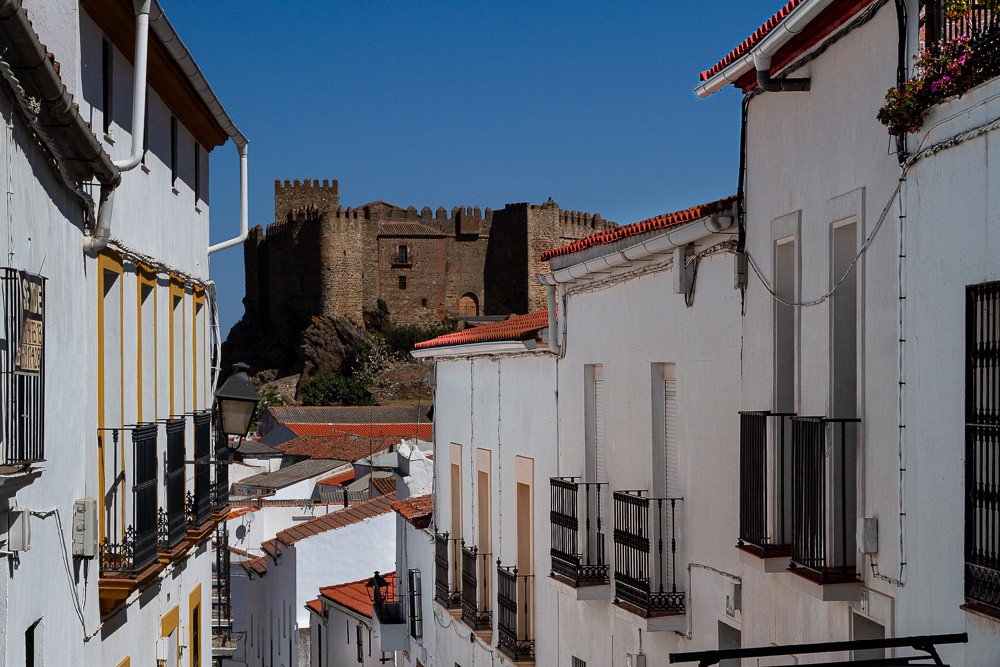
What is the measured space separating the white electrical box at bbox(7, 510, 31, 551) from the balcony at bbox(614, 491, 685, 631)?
4.80 metres

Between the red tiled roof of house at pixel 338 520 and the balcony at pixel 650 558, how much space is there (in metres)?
16.8

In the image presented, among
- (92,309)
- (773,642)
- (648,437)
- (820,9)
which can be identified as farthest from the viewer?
(648,437)

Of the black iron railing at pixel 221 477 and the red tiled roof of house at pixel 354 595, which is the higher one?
the black iron railing at pixel 221 477

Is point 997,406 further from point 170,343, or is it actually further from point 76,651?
point 170,343

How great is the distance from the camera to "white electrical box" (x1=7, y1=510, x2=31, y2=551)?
6.82 m

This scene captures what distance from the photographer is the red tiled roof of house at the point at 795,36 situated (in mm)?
7344

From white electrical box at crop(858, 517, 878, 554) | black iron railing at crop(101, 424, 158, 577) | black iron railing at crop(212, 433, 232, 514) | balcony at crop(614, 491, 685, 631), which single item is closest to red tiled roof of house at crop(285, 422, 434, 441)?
black iron railing at crop(212, 433, 232, 514)

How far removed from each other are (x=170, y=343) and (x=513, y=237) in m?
74.3

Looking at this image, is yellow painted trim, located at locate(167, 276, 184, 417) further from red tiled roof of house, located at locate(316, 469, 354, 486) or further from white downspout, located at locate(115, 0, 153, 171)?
red tiled roof of house, located at locate(316, 469, 354, 486)

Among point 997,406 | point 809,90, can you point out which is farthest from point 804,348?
point 997,406

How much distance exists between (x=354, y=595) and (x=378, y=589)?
3.77 meters

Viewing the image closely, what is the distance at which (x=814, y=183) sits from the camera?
26.1 ft

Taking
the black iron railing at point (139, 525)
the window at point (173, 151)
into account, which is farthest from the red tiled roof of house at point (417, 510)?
the black iron railing at point (139, 525)

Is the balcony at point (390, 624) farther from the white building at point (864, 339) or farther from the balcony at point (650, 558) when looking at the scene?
the white building at point (864, 339)
